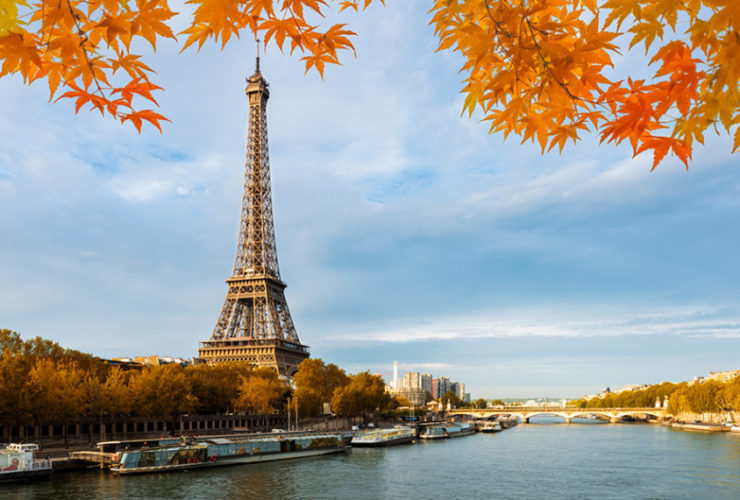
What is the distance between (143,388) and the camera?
61.4 m

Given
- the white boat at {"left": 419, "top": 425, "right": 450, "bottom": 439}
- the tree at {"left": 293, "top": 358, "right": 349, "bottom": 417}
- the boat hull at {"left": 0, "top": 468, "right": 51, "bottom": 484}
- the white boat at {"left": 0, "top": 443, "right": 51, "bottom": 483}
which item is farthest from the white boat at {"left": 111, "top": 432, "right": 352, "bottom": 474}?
the white boat at {"left": 419, "top": 425, "right": 450, "bottom": 439}

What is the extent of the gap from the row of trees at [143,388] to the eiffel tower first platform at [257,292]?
8880 millimetres

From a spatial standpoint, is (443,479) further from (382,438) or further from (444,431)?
(444,431)

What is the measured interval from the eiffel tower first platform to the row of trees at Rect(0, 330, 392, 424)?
888cm

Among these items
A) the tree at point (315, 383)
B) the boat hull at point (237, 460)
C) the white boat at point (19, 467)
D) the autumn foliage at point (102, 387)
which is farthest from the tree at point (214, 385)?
the white boat at point (19, 467)

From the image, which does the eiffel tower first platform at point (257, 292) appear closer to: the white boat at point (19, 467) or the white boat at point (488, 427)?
the white boat at point (488, 427)

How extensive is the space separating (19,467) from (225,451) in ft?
57.2

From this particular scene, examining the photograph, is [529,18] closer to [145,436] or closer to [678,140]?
[678,140]

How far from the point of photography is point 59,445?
54281mm

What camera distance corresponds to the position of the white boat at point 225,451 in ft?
147

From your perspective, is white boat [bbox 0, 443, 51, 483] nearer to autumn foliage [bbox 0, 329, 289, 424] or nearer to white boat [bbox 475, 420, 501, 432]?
autumn foliage [bbox 0, 329, 289, 424]

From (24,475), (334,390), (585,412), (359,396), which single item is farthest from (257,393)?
(585,412)

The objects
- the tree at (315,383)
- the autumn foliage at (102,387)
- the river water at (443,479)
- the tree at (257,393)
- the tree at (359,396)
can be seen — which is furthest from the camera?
the tree at (359,396)

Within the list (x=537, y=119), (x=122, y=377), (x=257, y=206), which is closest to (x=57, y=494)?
(x=122, y=377)
